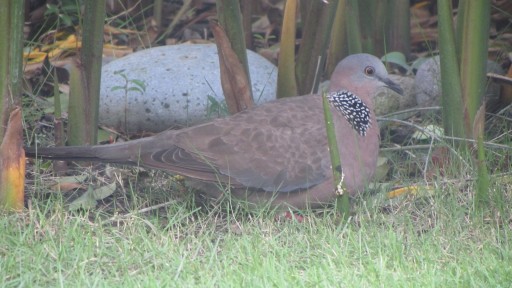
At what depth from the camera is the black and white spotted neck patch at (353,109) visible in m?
4.77

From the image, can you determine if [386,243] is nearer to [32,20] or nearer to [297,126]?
[297,126]

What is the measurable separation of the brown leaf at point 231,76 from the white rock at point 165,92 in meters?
0.90

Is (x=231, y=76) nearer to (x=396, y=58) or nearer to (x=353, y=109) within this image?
(x=353, y=109)

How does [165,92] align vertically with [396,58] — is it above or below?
below

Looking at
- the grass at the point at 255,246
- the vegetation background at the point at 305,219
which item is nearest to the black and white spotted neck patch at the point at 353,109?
the vegetation background at the point at 305,219

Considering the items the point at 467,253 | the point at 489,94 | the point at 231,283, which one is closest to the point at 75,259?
the point at 231,283

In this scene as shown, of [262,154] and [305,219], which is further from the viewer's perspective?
[262,154]

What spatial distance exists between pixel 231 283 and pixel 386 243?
2.45ft

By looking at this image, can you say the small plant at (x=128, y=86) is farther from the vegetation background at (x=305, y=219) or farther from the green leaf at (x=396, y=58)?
the green leaf at (x=396, y=58)

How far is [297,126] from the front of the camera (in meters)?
4.69

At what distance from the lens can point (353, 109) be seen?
483 cm

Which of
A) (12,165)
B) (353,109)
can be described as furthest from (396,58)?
(12,165)

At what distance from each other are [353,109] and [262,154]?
0.54m

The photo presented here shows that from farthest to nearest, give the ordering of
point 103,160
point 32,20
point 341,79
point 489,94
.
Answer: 1. point 32,20
2. point 489,94
3. point 341,79
4. point 103,160
